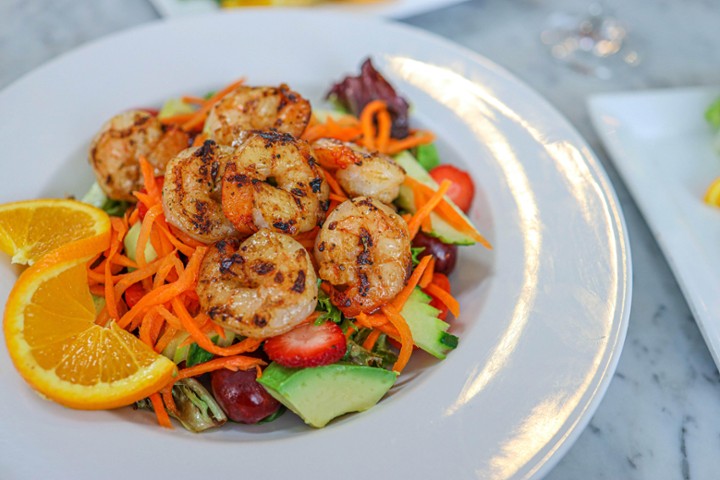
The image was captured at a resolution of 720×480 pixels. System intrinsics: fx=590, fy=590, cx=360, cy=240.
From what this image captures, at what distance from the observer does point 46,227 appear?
2275 millimetres

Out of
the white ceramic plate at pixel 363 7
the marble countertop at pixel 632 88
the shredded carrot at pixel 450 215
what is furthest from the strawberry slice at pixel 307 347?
the white ceramic plate at pixel 363 7

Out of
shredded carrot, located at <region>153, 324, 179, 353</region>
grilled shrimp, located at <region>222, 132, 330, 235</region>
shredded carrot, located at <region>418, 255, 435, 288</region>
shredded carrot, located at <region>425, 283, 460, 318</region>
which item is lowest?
shredded carrot, located at <region>425, 283, 460, 318</region>

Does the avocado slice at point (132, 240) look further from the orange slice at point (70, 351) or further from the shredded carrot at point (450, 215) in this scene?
the shredded carrot at point (450, 215)

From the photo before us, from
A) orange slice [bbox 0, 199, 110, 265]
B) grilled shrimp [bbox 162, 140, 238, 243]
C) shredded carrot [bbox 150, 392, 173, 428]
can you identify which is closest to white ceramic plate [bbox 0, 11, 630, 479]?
shredded carrot [bbox 150, 392, 173, 428]

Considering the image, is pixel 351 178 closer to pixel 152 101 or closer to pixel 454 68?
pixel 454 68

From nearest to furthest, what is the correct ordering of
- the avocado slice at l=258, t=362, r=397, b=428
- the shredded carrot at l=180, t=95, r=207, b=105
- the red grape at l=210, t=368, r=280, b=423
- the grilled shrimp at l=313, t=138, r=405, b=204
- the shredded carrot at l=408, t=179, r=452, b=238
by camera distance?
the avocado slice at l=258, t=362, r=397, b=428 → the red grape at l=210, t=368, r=280, b=423 → the grilled shrimp at l=313, t=138, r=405, b=204 → the shredded carrot at l=408, t=179, r=452, b=238 → the shredded carrot at l=180, t=95, r=207, b=105

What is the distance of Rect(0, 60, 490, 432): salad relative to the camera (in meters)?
1.97

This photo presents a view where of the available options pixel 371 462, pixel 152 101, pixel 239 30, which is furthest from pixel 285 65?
pixel 371 462

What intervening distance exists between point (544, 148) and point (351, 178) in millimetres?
984

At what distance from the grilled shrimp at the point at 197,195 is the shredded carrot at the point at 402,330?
0.64 m

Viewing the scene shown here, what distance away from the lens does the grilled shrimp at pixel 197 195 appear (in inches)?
82.9

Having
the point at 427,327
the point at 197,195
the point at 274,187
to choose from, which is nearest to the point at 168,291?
the point at 197,195

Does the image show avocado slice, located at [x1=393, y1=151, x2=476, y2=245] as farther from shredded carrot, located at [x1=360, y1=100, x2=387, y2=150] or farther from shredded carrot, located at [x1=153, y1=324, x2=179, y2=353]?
shredded carrot, located at [x1=153, y1=324, x2=179, y2=353]

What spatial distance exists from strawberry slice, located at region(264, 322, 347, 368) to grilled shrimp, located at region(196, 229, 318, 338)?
0.10 m
